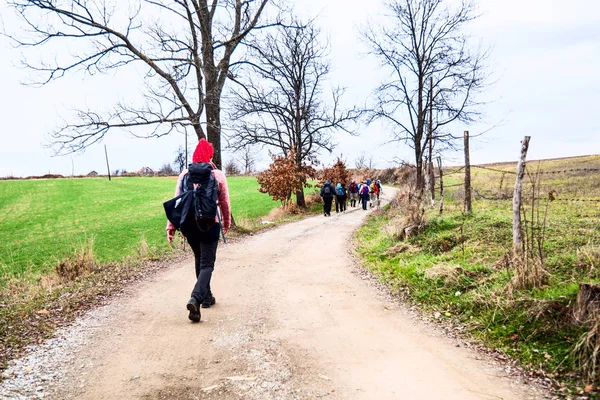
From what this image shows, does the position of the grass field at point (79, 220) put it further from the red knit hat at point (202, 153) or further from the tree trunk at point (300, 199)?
the red knit hat at point (202, 153)

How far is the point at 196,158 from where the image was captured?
555cm

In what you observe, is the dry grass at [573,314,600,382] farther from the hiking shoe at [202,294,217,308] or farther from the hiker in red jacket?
the hiking shoe at [202,294,217,308]

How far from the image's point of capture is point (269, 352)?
430cm

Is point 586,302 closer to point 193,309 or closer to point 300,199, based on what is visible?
point 193,309

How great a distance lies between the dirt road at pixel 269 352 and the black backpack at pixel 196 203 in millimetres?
1295

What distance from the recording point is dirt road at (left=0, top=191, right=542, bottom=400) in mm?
3529

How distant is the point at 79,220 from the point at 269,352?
3274cm

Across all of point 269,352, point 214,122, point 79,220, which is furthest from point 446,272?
point 79,220

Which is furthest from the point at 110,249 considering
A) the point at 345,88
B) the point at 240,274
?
the point at 345,88

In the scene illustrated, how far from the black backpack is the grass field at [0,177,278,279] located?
4.79 m

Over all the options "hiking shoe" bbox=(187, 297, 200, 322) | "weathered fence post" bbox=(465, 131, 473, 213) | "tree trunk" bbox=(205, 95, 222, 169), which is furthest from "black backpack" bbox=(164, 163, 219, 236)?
"tree trunk" bbox=(205, 95, 222, 169)

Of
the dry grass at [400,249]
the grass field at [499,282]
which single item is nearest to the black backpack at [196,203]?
the grass field at [499,282]

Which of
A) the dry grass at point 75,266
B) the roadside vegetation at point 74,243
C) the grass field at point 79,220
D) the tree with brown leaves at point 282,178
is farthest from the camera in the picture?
the tree with brown leaves at point 282,178

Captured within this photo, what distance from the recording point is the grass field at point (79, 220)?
18.2 m
